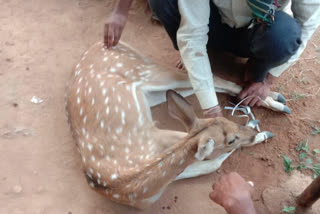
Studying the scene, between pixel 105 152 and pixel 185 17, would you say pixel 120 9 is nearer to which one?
pixel 185 17

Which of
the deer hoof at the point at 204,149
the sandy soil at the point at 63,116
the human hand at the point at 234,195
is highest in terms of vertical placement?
the deer hoof at the point at 204,149

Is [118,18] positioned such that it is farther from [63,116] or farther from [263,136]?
[263,136]

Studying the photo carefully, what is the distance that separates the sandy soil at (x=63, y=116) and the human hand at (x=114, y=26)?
0.72 meters

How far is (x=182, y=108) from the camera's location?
6.39 feet

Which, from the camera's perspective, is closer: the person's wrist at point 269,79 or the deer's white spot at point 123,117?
the deer's white spot at point 123,117

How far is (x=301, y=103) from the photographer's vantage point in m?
2.58

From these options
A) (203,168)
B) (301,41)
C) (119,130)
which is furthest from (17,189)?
(301,41)

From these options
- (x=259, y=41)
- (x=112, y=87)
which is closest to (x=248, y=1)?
(x=259, y=41)

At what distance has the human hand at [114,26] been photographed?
7.29 feet

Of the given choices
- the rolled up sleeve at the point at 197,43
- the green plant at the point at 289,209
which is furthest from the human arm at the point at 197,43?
the green plant at the point at 289,209

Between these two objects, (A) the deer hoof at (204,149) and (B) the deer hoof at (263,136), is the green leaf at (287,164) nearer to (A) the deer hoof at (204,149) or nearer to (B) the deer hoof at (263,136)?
(B) the deer hoof at (263,136)

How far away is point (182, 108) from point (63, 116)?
1307 mm

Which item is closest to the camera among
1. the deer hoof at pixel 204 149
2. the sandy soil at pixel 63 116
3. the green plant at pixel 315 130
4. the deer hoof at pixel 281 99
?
the deer hoof at pixel 204 149

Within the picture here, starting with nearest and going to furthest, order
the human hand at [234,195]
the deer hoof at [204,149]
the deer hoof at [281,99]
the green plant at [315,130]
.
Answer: the human hand at [234,195], the deer hoof at [204,149], the green plant at [315,130], the deer hoof at [281,99]
